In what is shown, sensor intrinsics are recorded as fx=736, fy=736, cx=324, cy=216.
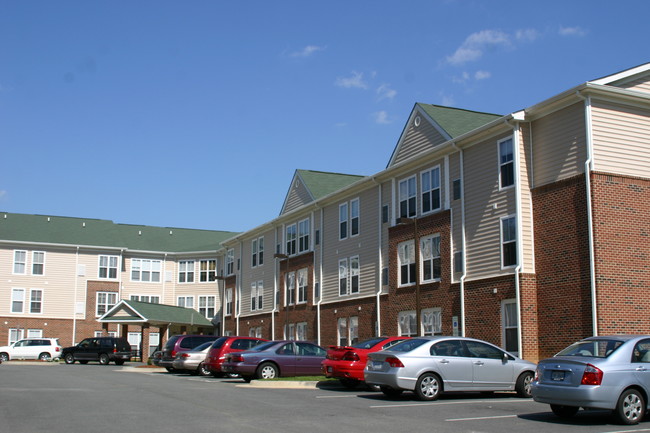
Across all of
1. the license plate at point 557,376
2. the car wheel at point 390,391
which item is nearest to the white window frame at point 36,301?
the car wheel at point 390,391

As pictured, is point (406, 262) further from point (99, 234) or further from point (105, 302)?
point (99, 234)

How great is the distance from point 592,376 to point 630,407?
34.7 inches

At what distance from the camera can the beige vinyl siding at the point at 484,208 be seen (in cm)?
2531

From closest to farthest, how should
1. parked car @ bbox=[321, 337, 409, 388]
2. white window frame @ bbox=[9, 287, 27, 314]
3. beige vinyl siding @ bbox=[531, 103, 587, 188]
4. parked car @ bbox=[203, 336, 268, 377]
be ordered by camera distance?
parked car @ bbox=[321, 337, 409, 388] < beige vinyl siding @ bbox=[531, 103, 587, 188] < parked car @ bbox=[203, 336, 268, 377] < white window frame @ bbox=[9, 287, 27, 314]

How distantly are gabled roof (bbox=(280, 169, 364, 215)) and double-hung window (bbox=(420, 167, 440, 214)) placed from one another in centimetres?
1275

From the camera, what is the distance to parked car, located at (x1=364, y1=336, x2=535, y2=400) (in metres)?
16.5

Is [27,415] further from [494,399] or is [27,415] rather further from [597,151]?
[597,151]

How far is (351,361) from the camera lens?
781 inches

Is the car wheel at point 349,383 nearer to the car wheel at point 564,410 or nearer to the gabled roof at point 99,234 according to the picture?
the car wheel at point 564,410

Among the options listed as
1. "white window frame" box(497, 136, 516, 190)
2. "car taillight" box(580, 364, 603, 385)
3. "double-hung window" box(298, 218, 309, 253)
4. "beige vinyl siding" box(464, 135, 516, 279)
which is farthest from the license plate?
"double-hung window" box(298, 218, 309, 253)

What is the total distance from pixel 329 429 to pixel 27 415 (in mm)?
5635

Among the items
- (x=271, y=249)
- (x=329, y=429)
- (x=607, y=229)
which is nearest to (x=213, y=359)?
(x=607, y=229)

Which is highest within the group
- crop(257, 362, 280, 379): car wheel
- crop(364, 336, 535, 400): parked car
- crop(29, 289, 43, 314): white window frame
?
crop(29, 289, 43, 314): white window frame

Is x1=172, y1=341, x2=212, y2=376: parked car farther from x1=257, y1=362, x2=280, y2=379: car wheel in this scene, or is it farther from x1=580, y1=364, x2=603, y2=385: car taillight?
x1=580, y1=364, x2=603, y2=385: car taillight
